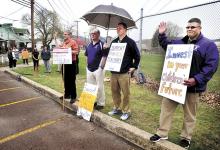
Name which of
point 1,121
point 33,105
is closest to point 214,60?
point 1,121

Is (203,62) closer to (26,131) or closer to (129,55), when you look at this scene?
(129,55)

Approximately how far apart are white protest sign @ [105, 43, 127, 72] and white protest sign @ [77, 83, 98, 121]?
2.10 feet

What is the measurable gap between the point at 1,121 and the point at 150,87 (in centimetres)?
542

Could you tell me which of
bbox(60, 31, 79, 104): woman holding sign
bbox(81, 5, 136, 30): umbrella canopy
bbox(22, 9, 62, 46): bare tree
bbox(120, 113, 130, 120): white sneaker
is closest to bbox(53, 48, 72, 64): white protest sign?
bbox(60, 31, 79, 104): woman holding sign

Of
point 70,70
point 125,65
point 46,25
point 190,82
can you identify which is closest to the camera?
point 190,82

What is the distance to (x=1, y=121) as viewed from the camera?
572 cm

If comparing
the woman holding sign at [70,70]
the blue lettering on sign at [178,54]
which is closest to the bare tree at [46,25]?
the woman holding sign at [70,70]

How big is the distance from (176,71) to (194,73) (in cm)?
Result: 28

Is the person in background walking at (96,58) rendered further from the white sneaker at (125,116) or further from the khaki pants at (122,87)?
the white sneaker at (125,116)

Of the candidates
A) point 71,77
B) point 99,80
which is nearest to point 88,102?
point 99,80

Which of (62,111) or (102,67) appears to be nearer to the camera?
(102,67)

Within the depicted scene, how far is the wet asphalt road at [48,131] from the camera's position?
4469mm

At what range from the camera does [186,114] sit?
407 centimetres

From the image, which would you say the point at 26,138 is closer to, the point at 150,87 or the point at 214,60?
the point at 214,60
